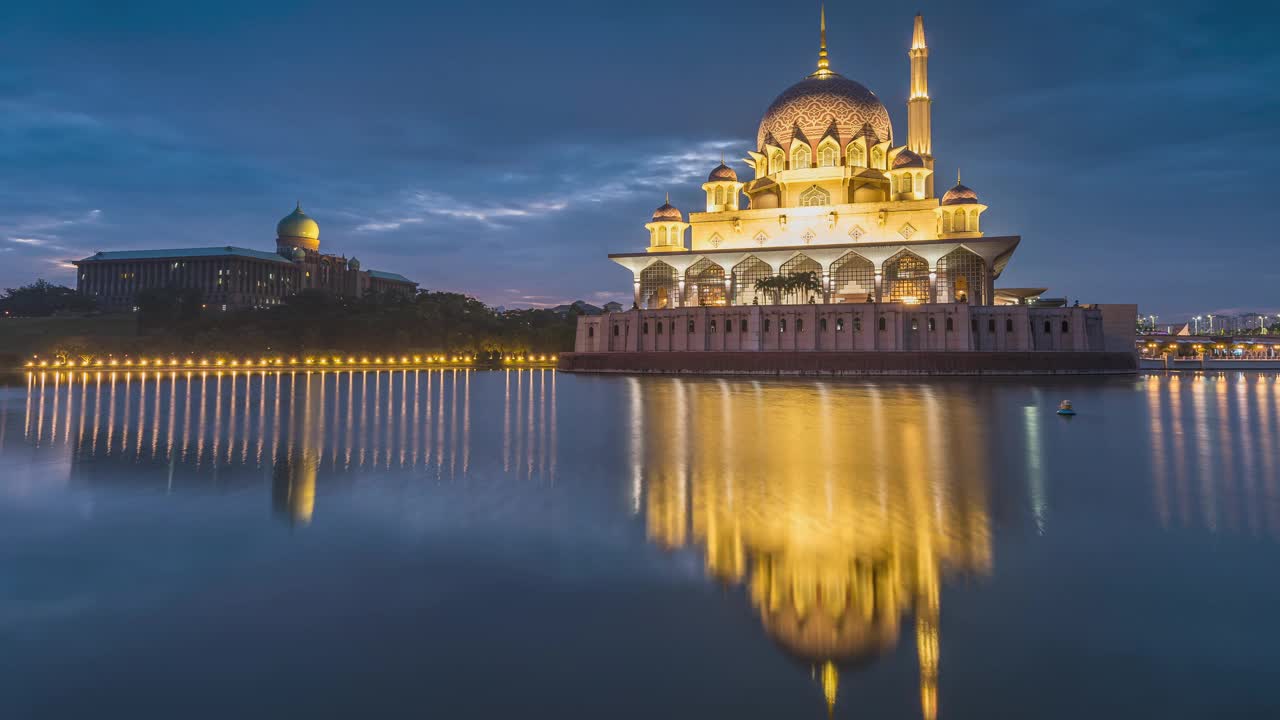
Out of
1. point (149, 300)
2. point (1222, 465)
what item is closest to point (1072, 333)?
point (1222, 465)

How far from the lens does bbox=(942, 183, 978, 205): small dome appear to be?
49.2 meters

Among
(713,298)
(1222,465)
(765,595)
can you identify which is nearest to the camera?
(765,595)

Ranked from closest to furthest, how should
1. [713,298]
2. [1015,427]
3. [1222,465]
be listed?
1. [1222,465]
2. [1015,427]
3. [713,298]

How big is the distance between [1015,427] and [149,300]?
91.2 metres

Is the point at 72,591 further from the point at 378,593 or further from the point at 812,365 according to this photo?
the point at 812,365

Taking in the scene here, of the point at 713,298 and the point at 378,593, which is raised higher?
the point at 713,298

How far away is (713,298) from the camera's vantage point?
5712 centimetres

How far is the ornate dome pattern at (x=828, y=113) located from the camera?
57125 millimetres

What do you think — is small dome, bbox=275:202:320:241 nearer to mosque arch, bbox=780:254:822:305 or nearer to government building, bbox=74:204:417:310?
government building, bbox=74:204:417:310

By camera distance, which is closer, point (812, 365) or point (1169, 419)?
point (1169, 419)

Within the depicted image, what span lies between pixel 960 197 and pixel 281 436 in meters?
46.6

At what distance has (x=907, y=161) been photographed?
A: 53.4 m

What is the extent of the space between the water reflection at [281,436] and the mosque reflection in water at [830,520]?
8.95 ft

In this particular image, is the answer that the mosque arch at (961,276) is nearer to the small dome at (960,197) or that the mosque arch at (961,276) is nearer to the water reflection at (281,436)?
the small dome at (960,197)
